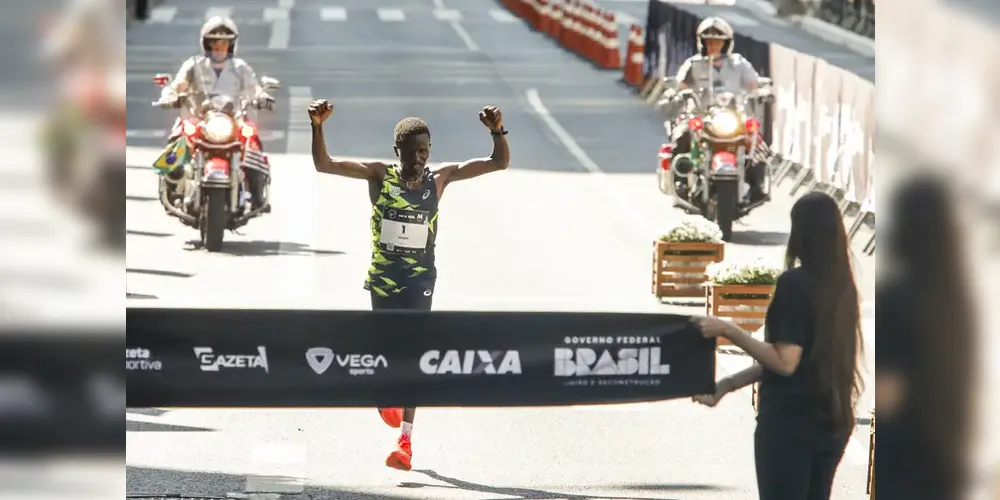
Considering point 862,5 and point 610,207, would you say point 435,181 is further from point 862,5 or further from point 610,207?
point 862,5

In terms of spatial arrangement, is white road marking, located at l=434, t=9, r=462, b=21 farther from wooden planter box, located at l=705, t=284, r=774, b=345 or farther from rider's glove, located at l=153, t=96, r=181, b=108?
wooden planter box, located at l=705, t=284, r=774, b=345

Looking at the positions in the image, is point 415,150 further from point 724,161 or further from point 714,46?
point 714,46

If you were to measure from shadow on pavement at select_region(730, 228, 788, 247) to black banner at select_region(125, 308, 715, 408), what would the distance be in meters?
11.4

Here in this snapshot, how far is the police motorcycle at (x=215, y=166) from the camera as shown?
19125 millimetres

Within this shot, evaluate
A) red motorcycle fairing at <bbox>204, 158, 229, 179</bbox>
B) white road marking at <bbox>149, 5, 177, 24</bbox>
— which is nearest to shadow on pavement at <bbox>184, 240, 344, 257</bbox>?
red motorcycle fairing at <bbox>204, 158, 229, 179</bbox>

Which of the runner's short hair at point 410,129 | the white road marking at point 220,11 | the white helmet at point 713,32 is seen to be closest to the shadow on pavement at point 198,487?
the runner's short hair at point 410,129

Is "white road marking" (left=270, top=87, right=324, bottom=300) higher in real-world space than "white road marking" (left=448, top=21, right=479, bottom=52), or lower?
lower

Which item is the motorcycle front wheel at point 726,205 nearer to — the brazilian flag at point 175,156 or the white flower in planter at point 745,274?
the white flower in planter at point 745,274

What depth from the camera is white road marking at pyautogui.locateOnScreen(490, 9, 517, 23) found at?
54.2m

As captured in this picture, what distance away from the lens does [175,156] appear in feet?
63.9

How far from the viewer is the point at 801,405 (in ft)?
27.0

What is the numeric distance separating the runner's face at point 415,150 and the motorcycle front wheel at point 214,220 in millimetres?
8486

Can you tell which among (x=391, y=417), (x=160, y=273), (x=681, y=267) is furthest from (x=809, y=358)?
(x=160, y=273)

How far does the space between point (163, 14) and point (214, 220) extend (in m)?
36.0
